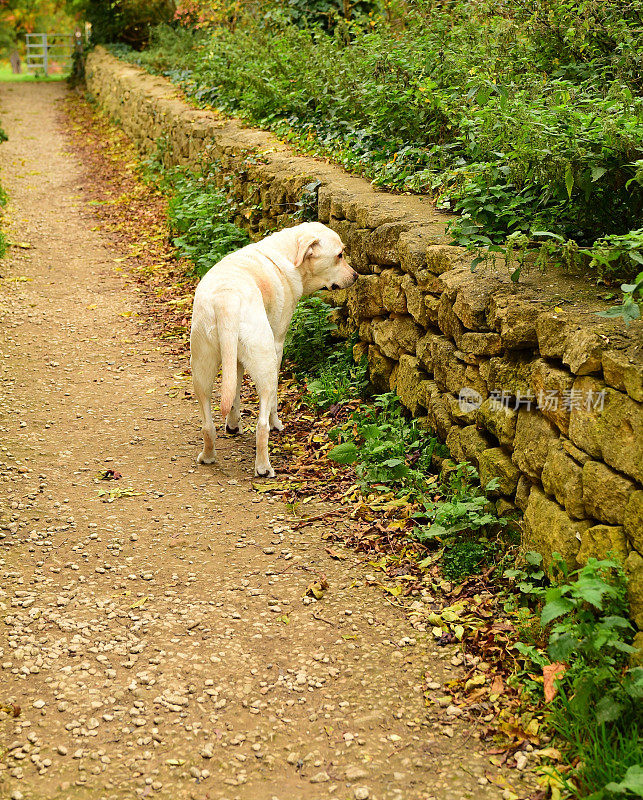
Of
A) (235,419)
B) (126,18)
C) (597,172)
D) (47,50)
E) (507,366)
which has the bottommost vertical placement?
(235,419)

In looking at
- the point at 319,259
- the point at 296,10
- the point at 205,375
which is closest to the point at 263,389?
the point at 205,375

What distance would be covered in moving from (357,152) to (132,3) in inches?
622

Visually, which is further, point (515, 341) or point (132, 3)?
point (132, 3)

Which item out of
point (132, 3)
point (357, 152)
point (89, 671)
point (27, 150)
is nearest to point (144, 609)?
Result: point (89, 671)

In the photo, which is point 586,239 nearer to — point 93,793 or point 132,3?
point 93,793

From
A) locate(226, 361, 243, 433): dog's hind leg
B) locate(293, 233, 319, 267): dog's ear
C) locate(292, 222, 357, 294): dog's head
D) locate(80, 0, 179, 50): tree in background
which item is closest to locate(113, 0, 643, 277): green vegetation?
locate(292, 222, 357, 294): dog's head

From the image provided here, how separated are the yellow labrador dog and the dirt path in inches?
20.6

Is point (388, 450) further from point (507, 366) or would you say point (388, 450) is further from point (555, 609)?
point (555, 609)

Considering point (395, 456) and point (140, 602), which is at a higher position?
point (395, 456)

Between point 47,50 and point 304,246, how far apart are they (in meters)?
36.0

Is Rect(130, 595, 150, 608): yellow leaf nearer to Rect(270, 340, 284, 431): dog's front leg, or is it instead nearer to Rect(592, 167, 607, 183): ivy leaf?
Rect(270, 340, 284, 431): dog's front leg

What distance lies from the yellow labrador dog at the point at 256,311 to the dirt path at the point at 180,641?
52cm

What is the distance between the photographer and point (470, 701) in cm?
330

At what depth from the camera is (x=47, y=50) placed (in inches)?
1412
